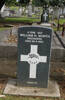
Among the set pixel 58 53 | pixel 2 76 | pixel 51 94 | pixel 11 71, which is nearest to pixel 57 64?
pixel 58 53

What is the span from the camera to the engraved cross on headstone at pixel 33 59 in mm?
4684

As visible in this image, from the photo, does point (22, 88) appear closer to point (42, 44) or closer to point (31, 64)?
point (31, 64)

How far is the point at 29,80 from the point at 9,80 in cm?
64

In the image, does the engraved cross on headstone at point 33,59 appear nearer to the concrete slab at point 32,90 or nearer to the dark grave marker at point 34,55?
the dark grave marker at point 34,55

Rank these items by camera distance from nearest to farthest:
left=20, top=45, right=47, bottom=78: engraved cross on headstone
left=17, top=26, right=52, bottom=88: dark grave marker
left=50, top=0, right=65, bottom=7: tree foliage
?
left=17, top=26, right=52, bottom=88: dark grave marker < left=20, top=45, right=47, bottom=78: engraved cross on headstone < left=50, top=0, right=65, bottom=7: tree foliage

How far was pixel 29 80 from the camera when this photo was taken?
487 centimetres

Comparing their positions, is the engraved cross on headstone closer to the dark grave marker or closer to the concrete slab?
the dark grave marker

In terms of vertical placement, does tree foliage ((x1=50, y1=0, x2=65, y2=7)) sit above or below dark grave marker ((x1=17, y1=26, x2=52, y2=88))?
below

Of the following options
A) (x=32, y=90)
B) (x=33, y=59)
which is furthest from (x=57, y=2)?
(x=32, y=90)

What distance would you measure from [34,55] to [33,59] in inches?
3.8

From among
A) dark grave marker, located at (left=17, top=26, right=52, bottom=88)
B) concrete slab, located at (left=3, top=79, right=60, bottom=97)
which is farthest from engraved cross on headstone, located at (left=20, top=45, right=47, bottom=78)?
concrete slab, located at (left=3, top=79, right=60, bottom=97)

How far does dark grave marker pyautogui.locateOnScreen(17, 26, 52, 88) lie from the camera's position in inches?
179

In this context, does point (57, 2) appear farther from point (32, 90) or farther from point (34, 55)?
point (32, 90)

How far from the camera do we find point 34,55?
15.6 ft
